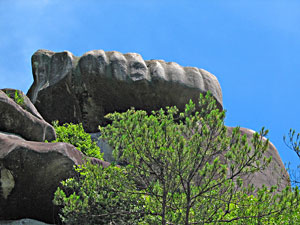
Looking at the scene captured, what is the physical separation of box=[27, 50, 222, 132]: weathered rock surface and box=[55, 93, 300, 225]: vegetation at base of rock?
10.1 m

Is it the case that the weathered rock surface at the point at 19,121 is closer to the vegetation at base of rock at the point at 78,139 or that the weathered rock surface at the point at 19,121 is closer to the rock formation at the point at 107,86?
the vegetation at base of rock at the point at 78,139

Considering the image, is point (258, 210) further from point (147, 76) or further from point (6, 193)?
point (147, 76)

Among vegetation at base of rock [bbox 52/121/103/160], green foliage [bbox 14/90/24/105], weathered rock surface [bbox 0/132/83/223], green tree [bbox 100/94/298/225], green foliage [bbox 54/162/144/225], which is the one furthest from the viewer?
vegetation at base of rock [bbox 52/121/103/160]

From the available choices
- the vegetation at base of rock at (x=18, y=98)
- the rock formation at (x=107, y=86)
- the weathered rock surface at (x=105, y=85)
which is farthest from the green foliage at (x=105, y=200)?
the weathered rock surface at (x=105, y=85)

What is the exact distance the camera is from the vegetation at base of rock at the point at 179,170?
7324 mm

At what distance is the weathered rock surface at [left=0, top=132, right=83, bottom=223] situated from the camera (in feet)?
33.0

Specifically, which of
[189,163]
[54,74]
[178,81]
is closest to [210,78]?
[178,81]

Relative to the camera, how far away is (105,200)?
885cm

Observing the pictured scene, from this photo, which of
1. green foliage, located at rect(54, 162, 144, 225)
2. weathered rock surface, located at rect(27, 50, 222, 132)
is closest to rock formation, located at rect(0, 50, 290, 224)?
weathered rock surface, located at rect(27, 50, 222, 132)

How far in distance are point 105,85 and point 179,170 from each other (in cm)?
1237

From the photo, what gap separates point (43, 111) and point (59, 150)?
34.8 feet

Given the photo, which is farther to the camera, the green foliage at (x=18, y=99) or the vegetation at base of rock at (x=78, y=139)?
the vegetation at base of rock at (x=78, y=139)

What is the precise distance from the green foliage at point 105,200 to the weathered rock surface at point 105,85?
400 inches

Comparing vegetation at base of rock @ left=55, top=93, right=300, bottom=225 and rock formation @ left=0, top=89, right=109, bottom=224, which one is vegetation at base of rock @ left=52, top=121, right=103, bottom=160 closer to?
rock formation @ left=0, top=89, right=109, bottom=224
